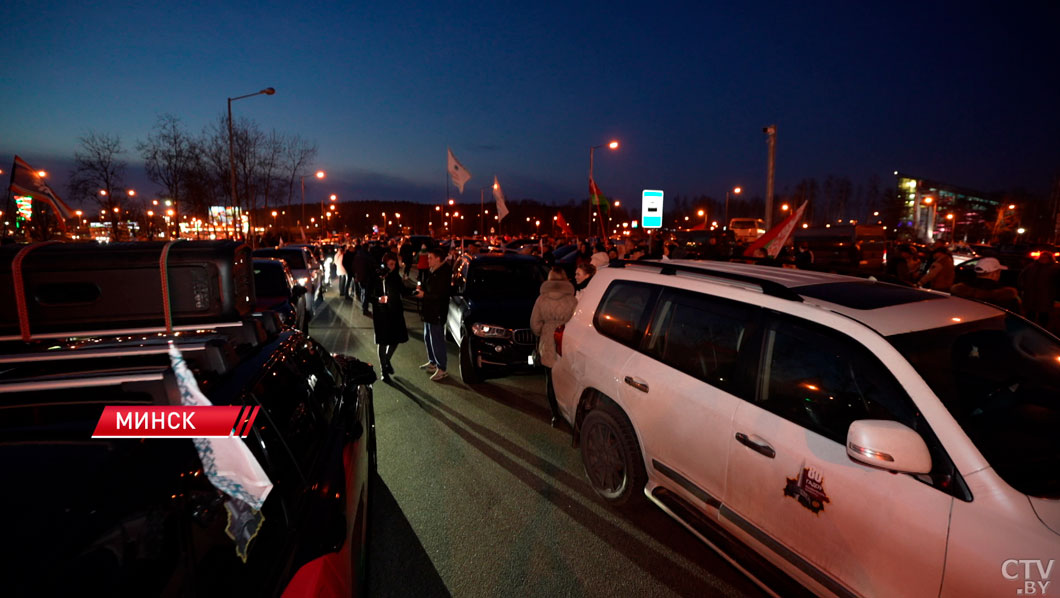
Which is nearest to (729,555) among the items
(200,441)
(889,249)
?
(200,441)

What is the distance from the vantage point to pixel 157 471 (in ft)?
4.84

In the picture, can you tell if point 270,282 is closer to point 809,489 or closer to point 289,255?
point 289,255

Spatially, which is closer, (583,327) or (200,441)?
(200,441)

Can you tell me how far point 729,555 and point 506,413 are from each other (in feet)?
11.5

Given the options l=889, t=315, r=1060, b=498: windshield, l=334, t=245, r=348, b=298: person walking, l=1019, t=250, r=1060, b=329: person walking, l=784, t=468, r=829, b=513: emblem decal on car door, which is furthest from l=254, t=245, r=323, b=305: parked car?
l=1019, t=250, r=1060, b=329: person walking

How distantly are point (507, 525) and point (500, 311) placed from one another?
3.66m

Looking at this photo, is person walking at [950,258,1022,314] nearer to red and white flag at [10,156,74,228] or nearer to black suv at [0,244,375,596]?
black suv at [0,244,375,596]

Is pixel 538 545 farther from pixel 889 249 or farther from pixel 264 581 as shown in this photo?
pixel 889 249

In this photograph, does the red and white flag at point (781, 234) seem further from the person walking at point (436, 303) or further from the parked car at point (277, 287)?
the parked car at point (277, 287)

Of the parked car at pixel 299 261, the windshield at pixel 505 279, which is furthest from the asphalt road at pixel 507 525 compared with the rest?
the parked car at pixel 299 261

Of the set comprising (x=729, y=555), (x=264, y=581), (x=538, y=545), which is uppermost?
(x=264, y=581)

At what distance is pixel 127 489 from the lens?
55.0 inches

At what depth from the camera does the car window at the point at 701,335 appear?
3.03 m

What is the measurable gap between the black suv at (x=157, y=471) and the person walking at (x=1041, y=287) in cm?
1180
